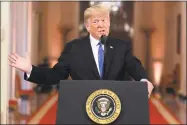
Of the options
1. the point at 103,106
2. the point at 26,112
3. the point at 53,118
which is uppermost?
the point at 103,106

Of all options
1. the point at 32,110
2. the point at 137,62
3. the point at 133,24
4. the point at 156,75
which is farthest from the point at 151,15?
the point at 137,62

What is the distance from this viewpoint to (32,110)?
26.0 ft

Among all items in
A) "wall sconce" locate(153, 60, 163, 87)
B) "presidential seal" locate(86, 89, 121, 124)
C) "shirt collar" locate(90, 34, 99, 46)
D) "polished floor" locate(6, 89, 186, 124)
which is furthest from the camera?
"wall sconce" locate(153, 60, 163, 87)

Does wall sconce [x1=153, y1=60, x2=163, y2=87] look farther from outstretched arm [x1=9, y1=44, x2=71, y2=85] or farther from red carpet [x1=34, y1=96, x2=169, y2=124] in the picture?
outstretched arm [x1=9, y1=44, x2=71, y2=85]

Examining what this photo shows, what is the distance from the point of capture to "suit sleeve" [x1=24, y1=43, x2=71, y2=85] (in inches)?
79.4

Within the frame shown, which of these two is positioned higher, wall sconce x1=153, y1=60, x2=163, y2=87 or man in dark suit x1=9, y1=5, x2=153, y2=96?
man in dark suit x1=9, y1=5, x2=153, y2=96

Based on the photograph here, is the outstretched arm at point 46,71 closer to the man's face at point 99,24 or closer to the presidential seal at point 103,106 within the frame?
the man's face at point 99,24

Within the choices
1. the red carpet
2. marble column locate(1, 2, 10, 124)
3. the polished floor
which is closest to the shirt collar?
marble column locate(1, 2, 10, 124)

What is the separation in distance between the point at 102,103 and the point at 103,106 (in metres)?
0.01

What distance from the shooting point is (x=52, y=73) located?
2074mm

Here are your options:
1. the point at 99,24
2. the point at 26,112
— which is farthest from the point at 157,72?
the point at 99,24

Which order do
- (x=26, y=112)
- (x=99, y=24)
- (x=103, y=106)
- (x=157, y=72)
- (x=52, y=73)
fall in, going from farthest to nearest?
(x=157, y=72)
(x=26, y=112)
(x=52, y=73)
(x=99, y=24)
(x=103, y=106)

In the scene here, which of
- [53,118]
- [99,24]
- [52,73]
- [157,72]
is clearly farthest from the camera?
[157,72]

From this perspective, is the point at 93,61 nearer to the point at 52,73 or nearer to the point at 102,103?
the point at 52,73
